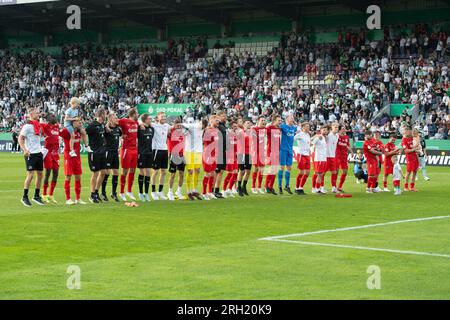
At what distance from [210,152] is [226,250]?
9.01 meters

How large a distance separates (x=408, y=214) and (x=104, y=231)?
22.9 feet

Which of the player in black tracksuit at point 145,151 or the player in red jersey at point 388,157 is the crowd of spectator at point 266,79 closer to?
the player in red jersey at point 388,157

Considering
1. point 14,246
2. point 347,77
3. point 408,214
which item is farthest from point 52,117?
point 347,77

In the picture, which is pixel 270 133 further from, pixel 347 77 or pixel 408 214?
pixel 347 77

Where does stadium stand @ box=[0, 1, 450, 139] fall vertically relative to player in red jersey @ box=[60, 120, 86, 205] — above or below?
above

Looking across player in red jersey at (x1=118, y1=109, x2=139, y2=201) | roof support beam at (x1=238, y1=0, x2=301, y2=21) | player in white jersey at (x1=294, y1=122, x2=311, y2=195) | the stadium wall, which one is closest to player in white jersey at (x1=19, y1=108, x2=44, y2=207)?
player in red jersey at (x1=118, y1=109, x2=139, y2=201)

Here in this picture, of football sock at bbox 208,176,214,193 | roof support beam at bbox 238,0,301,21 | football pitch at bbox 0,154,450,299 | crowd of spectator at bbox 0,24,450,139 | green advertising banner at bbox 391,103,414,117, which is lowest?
football pitch at bbox 0,154,450,299

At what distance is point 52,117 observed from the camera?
62.5 ft

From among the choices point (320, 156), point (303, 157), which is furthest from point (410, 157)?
point (303, 157)

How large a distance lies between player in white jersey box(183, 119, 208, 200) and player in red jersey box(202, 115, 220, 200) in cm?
19

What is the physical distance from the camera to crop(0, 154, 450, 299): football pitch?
29.8ft

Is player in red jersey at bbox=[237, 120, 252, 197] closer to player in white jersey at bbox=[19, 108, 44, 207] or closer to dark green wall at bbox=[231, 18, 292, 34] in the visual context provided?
player in white jersey at bbox=[19, 108, 44, 207]

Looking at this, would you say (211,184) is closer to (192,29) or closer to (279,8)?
(279,8)

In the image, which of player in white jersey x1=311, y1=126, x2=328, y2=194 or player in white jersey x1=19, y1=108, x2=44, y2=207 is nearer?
player in white jersey x1=19, y1=108, x2=44, y2=207
